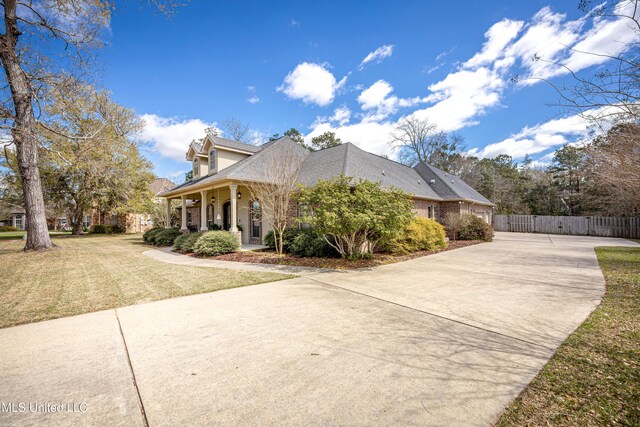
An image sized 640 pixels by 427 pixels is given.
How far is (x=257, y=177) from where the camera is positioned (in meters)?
12.5

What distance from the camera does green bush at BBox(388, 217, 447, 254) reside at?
11570 mm

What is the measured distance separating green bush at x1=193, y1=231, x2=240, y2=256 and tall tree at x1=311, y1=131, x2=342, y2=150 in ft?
80.2

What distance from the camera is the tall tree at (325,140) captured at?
33.9 metres

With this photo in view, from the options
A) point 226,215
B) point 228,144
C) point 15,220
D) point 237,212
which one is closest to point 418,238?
point 237,212

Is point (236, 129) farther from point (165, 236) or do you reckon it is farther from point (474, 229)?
point (474, 229)

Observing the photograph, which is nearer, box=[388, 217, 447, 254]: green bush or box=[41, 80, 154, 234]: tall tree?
box=[388, 217, 447, 254]: green bush

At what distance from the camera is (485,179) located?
3531 centimetres

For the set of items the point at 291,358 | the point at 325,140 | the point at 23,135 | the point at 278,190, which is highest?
the point at 325,140

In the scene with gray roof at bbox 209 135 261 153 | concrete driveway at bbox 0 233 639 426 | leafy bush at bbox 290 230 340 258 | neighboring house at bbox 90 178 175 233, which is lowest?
concrete driveway at bbox 0 233 639 426

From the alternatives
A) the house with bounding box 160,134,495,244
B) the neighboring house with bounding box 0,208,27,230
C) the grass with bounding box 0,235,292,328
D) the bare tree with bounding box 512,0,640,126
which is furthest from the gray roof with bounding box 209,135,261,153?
the neighboring house with bounding box 0,208,27,230

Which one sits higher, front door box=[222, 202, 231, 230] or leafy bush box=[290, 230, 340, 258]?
front door box=[222, 202, 231, 230]

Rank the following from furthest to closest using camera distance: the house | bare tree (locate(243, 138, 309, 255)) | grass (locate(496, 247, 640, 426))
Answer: the house
bare tree (locate(243, 138, 309, 255))
grass (locate(496, 247, 640, 426))

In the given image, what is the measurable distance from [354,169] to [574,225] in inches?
970

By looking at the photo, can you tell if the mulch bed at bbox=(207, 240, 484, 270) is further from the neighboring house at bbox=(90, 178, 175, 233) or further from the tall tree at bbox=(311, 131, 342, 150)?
the neighboring house at bbox=(90, 178, 175, 233)
